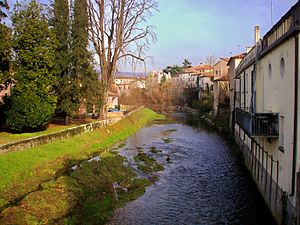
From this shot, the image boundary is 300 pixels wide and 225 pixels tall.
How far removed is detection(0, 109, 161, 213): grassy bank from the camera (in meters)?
13.9

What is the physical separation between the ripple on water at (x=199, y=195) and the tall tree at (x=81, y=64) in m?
6.71

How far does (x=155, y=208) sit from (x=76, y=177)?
4.73m

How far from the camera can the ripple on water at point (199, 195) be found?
12.9m

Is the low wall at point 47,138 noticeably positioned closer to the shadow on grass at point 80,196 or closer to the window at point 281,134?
the shadow on grass at point 80,196

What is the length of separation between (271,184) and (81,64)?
2098 cm

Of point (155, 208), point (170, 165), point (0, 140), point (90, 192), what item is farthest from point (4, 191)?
point (170, 165)

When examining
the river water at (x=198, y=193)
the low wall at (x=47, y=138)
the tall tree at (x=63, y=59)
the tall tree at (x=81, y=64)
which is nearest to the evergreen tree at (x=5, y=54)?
the low wall at (x=47, y=138)

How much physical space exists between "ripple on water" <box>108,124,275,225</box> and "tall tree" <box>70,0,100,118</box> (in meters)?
6.71

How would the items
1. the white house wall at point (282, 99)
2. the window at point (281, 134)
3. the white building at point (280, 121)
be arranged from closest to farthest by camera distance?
the white building at point (280, 121)
the white house wall at point (282, 99)
the window at point (281, 134)

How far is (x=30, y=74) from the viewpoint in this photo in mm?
23641

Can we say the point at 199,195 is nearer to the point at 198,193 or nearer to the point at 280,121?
Answer: the point at 198,193

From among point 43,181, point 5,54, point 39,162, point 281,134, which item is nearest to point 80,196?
point 43,181

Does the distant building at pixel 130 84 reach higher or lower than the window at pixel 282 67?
higher

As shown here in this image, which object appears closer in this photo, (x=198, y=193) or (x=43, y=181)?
(x=43, y=181)
